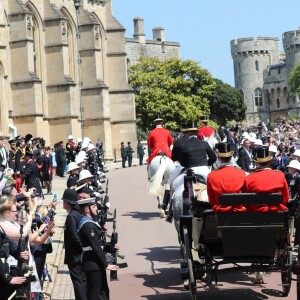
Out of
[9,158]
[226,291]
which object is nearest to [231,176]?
[226,291]

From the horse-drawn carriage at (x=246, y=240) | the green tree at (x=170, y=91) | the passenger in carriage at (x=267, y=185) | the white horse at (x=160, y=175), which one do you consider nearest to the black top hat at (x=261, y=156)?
the passenger in carriage at (x=267, y=185)

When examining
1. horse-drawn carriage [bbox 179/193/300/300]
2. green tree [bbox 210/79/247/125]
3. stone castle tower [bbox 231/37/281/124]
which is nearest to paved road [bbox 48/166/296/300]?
horse-drawn carriage [bbox 179/193/300/300]

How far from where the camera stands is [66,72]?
55.4 meters

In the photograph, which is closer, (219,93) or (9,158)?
(9,158)

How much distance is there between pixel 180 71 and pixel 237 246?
7157 cm

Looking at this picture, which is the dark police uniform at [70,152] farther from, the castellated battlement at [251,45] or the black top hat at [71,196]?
the castellated battlement at [251,45]

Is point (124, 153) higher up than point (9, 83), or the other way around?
point (9, 83)

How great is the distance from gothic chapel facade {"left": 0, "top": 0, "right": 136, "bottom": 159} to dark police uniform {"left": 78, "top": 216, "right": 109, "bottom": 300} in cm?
3078

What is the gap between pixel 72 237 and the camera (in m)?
11.6

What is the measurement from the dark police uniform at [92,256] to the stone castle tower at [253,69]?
161065 mm

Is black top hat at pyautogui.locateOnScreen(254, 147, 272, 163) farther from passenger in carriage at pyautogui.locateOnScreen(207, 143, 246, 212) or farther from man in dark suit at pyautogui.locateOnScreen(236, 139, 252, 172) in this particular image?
man in dark suit at pyautogui.locateOnScreen(236, 139, 252, 172)

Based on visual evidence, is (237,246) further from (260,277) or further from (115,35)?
(115,35)

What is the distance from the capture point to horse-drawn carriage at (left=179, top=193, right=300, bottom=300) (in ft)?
40.0

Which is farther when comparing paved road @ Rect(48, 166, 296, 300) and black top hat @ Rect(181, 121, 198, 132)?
black top hat @ Rect(181, 121, 198, 132)
